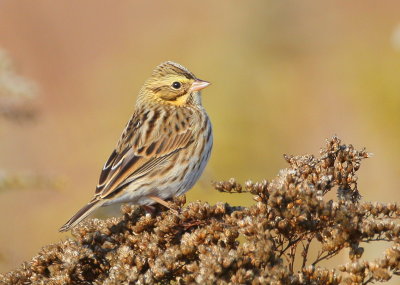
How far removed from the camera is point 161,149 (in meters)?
7.89

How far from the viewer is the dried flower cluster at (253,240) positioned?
15.4ft

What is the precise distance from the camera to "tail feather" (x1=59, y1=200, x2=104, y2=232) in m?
6.71

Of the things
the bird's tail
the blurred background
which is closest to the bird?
the bird's tail

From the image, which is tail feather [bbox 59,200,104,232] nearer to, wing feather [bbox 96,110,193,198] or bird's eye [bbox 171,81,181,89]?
wing feather [bbox 96,110,193,198]

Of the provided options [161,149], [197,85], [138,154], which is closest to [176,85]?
[197,85]

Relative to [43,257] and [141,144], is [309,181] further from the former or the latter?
[141,144]

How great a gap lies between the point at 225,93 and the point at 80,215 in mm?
13157

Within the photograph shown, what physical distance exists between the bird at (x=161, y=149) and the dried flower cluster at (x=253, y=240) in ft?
4.49

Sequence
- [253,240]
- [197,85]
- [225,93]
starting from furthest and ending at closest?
[225,93], [197,85], [253,240]

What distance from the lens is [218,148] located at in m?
17.0

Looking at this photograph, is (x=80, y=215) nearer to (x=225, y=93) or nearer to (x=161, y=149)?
(x=161, y=149)

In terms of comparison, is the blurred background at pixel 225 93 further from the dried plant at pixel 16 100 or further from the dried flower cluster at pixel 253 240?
the dried flower cluster at pixel 253 240

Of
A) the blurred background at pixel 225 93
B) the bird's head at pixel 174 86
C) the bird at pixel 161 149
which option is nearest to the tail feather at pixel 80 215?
the bird at pixel 161 149

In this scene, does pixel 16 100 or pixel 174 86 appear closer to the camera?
pixel 16 100
